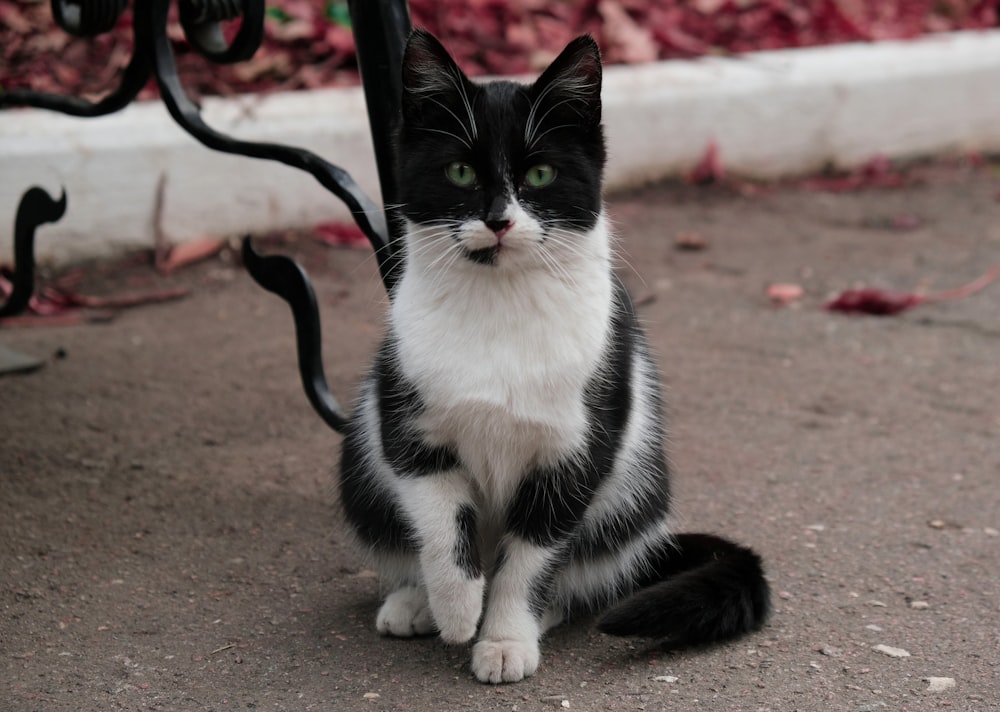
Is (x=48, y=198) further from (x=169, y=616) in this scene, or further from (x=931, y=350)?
(x=931, y=350)

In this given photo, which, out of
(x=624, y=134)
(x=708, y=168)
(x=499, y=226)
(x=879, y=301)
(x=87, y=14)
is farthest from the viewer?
(x=708, y=168)

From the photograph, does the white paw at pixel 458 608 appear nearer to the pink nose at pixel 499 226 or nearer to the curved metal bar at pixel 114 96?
the pink nose at pixel 499 226

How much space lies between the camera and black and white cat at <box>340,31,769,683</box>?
1.93 m

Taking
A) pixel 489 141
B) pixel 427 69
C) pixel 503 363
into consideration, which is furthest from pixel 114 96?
pixel 503 363

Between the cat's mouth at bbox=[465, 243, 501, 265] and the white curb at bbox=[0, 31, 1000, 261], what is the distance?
7.66 feet

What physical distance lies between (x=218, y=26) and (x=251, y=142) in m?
0.42

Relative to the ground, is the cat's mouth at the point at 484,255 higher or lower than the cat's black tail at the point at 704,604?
higher

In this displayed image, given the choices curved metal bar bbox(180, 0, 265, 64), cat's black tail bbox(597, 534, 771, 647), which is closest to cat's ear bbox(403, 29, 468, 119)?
curved metal bar bbox(180, 0, 265, 64)

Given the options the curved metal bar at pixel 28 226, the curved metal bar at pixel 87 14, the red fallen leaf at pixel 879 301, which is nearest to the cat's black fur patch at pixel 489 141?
the curved metal bar at pixel 87 14

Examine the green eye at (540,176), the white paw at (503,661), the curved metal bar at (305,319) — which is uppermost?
the green eye at (540,176)

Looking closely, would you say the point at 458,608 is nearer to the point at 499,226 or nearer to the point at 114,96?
the point at 499,226

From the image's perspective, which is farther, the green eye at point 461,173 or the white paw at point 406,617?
the white paw at point 406,617

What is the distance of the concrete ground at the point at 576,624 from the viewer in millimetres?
2002

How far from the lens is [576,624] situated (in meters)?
2.26
